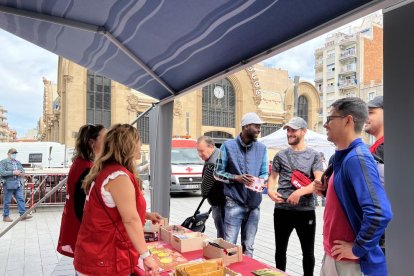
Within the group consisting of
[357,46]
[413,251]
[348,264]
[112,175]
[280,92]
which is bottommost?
[348,264]

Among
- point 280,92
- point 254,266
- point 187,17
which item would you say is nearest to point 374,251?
point 254,266

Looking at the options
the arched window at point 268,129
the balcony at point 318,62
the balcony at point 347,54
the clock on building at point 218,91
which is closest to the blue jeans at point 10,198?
the clock on building at point 218,91

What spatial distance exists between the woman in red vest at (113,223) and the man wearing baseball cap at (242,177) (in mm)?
1658

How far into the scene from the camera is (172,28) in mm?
2566

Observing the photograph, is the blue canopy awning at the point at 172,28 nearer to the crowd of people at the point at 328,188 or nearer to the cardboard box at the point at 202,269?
the crowd of people at the point at 328,188

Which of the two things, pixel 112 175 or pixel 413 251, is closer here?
pixel 413 251

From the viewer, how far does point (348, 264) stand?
1.75 metres

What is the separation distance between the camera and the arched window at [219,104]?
32125 millimetres

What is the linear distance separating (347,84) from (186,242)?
73273 mm

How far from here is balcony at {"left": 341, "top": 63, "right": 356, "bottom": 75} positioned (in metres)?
67.2

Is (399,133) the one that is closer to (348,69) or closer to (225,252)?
(225,252)

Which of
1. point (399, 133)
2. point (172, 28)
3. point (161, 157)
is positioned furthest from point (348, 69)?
point (399, 133)

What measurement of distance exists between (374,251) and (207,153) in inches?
114

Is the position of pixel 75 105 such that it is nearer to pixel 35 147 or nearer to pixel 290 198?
pixel 35 147
